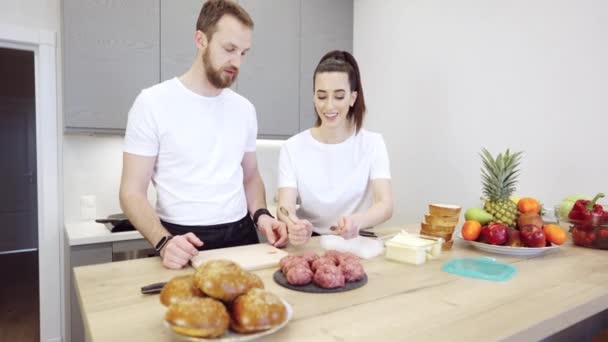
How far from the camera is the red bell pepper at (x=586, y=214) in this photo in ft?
4.60

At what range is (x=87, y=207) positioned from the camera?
2.47 meters

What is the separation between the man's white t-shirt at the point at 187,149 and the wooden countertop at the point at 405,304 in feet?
1.16

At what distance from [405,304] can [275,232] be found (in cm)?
60

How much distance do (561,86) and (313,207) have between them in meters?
1.40

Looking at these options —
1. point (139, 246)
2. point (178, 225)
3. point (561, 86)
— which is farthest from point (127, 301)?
point (561, 86)

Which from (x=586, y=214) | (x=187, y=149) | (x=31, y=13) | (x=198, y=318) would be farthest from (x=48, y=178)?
(x=586, y=214)

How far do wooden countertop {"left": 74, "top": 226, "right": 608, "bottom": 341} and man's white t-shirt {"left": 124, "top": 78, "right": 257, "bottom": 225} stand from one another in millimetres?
352

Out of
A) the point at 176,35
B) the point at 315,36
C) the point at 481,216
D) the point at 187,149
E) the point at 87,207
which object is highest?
the point at 315,36

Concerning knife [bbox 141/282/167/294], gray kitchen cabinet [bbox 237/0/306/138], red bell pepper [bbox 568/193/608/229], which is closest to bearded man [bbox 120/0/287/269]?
knife [bbox 141/282/167/294]

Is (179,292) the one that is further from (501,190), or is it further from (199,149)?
(501,190)

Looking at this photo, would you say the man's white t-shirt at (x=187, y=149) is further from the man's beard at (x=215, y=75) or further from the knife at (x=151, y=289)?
the knife at (x=151, y=289)

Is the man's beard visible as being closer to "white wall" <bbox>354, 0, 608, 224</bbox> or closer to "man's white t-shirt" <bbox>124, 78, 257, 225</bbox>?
"man's white t-shirt" <bbox>124, 78, 257, 225</bbox>

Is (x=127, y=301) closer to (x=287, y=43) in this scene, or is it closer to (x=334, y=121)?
(x=334, y=121)

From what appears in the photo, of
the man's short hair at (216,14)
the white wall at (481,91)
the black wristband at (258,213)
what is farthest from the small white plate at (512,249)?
the man's short hair at (216,14)
